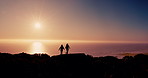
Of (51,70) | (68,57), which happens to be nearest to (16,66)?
(51,70)

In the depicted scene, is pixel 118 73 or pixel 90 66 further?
pixel 90 66

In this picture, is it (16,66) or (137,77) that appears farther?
(16,66)

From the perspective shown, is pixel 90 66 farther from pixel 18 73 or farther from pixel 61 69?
pixel 18 73

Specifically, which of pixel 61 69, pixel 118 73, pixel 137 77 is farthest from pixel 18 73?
pixel 137 77

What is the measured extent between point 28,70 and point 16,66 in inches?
76.0

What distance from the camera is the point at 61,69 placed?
65.0ft

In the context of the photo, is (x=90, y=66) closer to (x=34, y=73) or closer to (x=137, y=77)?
(x=137, y=77)

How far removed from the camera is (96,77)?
18531 mm

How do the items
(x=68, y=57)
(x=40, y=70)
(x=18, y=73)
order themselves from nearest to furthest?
1. (x=18, y=73)
2. (x=40, y=70)
3. (x=68, y=57)

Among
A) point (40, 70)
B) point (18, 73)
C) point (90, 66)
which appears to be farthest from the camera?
point (90, 66)

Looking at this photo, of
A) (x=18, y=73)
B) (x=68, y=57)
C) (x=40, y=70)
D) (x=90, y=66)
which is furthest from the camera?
(x=68, y=57)

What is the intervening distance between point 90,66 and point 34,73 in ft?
26.4

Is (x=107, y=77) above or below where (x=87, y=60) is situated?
below

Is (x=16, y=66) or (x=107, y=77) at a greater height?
(x=16, y=66)
